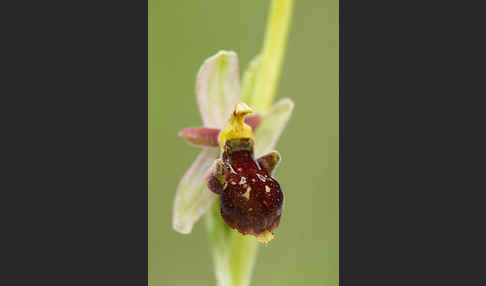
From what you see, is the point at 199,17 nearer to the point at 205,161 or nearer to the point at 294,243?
the point at 294,243

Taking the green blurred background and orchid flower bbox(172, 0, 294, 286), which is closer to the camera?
orchid flower bbox(172, 0, 294, 286)

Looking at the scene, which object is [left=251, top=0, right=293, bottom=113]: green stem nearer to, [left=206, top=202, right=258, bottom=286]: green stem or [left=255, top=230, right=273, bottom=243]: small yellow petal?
[left=206, top=202, right=258, bottom=286]: green stem

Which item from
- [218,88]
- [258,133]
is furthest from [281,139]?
[218,88]

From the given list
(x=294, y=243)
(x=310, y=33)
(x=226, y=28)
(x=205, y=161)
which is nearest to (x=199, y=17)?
(x=226, y=28)

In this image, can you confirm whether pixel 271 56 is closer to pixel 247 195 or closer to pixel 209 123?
pixel 209 123

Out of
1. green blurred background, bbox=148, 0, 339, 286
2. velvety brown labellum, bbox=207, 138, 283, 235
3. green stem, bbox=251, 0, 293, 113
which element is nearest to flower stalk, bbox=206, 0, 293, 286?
green stem, bbox=251, 0, 293, 113

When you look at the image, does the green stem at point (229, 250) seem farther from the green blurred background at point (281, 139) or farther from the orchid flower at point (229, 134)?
the green blurred background at point (281, 139)
